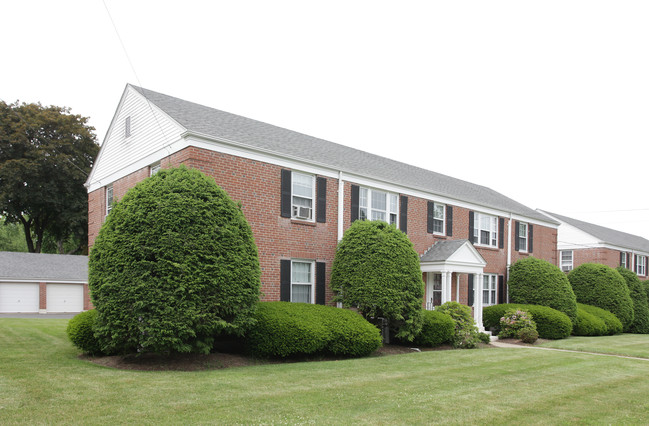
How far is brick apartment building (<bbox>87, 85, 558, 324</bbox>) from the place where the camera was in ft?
49.6

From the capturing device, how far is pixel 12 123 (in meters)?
36.6

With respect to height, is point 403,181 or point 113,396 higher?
point 403,181

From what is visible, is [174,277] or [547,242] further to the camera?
[547,242]

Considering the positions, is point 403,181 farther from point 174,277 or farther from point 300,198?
point 174,277

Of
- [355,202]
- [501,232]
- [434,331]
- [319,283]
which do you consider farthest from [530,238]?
[319,283]

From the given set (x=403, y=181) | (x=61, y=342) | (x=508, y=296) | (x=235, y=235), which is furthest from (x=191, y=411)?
(x=508, y=296)

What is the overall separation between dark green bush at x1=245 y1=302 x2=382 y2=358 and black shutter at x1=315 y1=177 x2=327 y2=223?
12.0 feet

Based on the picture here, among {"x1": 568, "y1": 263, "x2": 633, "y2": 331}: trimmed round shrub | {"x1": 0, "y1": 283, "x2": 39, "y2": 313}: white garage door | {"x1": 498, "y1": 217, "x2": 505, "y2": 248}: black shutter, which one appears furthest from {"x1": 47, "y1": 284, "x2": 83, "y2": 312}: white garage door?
{"x1": 568, "y1": 263, "x2": 633, "y2": 331}: trimmed round shrub

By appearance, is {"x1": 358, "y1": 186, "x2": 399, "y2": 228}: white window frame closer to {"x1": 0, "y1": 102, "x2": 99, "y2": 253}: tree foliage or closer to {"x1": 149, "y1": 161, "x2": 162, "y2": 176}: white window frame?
{"x1": 149, "y1": 161, "x2": 162, "y2": 176}: white window frame

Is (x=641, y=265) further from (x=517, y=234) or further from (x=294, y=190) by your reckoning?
(x=294, y=190)

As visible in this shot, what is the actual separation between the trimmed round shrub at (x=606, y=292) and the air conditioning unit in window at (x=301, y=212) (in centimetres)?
1696

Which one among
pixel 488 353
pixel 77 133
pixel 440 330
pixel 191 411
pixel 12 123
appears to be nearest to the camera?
pixel 191 411

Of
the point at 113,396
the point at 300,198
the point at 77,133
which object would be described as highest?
the point at 77,133

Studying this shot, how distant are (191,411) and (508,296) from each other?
67.8 feet
